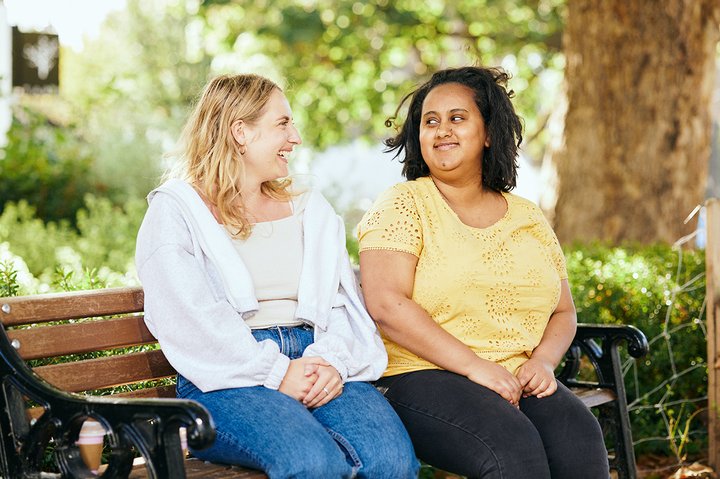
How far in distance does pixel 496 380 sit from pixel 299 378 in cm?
70

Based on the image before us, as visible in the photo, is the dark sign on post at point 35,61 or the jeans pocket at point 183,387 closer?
the jeans pocket at point 183,387

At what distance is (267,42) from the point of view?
13.9 meters

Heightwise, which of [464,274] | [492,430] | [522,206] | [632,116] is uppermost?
[632,116]

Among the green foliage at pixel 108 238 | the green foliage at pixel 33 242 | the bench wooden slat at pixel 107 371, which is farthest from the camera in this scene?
the green foliage at pixel 33 242

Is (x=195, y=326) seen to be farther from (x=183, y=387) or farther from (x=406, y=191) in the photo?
(x=406, y=191)

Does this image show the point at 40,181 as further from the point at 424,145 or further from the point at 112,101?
the point at 424,145

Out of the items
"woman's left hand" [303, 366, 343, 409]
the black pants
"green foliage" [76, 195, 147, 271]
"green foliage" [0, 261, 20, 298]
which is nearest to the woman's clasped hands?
"woman's left hand" [303, 366, 343, 409]

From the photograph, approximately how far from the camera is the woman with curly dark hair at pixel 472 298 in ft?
10.8

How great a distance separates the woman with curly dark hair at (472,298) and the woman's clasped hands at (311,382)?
0.32m

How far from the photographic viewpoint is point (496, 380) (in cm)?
343

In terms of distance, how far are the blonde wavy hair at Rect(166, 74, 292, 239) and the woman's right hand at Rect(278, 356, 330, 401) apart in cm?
49

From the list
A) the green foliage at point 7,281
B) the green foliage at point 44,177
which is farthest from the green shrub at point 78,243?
the green foliage at point 7,281

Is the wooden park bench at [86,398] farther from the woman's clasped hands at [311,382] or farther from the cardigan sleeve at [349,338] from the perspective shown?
the cardigan sleeve at [349,338]

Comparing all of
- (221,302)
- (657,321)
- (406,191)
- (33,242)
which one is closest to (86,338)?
(221,302)
